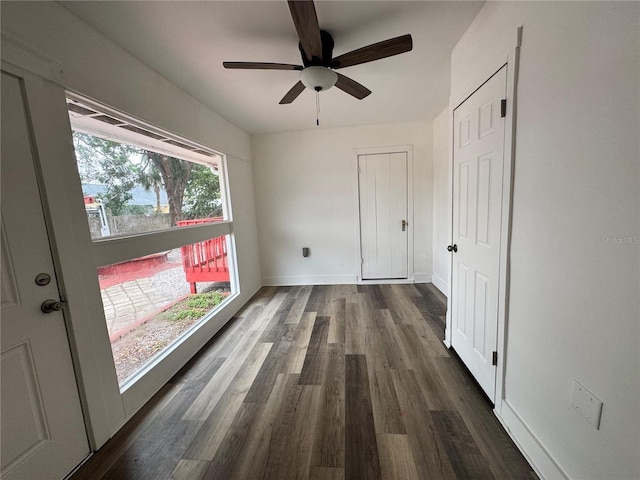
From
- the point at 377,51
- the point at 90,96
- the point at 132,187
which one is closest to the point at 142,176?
the point at 132,187

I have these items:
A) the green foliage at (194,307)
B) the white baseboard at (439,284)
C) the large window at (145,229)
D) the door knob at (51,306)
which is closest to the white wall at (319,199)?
the white baseboard at (439,284)

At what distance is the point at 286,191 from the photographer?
155 inches

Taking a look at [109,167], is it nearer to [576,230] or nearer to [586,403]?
[576,230]

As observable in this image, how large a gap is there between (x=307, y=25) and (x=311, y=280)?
133 inches

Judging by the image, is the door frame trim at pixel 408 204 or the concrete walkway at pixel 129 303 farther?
the door frame trim at pixel 408 204

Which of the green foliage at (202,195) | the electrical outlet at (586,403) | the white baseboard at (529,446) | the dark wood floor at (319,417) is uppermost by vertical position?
the green foliage at (202,195)

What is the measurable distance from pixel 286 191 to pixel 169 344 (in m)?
2.63

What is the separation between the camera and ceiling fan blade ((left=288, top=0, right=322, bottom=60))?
1.11 meters

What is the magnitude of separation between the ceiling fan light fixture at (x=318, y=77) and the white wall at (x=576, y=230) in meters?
0.99

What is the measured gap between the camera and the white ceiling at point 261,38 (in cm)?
141

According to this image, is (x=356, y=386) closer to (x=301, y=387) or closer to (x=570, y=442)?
(x=301, y=387)

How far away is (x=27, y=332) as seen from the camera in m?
1.12

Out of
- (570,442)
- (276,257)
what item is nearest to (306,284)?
(276,257)

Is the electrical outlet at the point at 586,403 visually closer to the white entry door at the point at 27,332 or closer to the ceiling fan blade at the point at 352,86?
the ceiling fan blade at the point at 352,86
